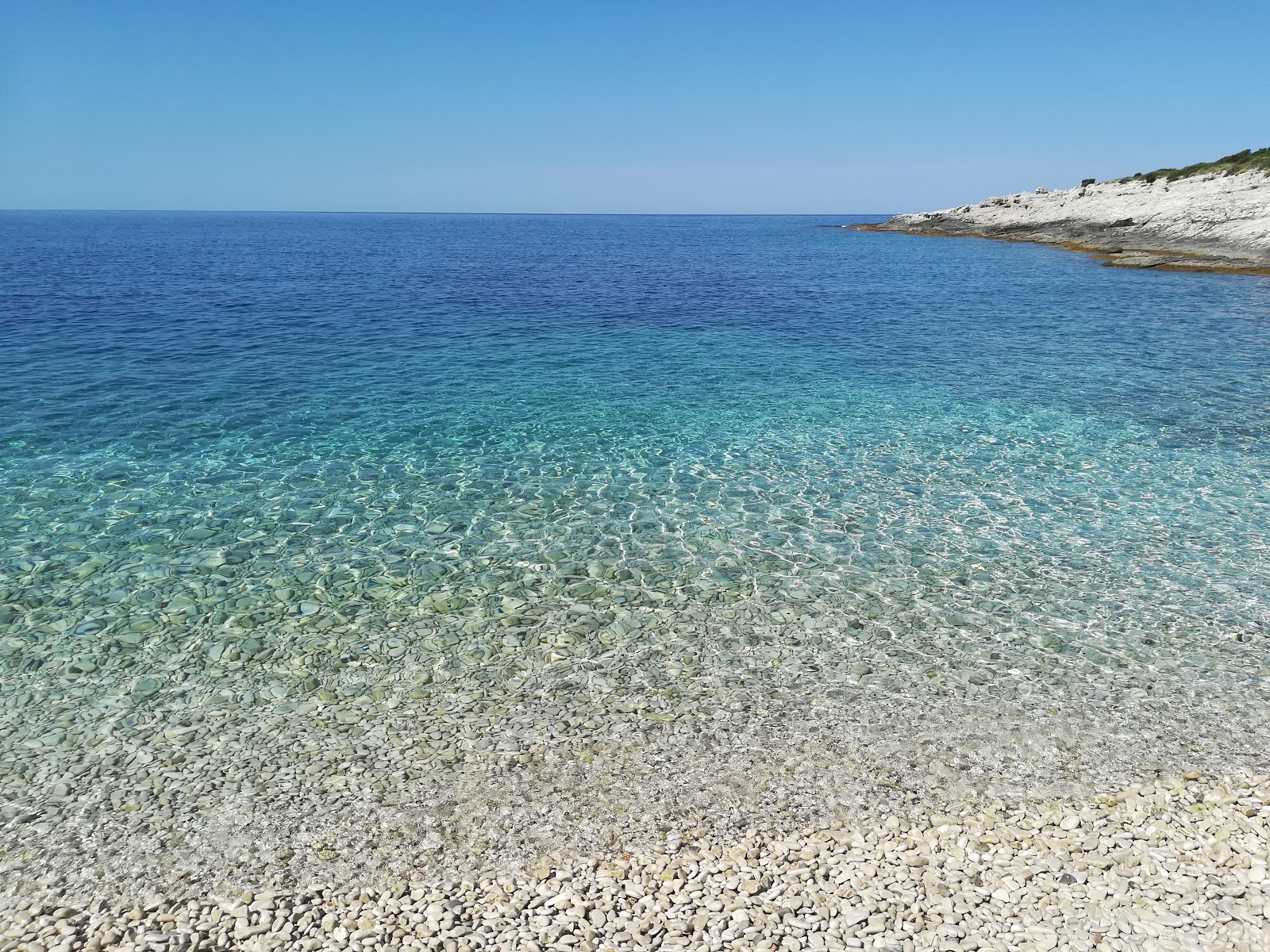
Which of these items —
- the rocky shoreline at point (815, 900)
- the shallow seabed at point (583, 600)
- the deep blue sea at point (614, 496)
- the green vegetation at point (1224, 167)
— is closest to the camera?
the rocky shoreline at point (815, 900)

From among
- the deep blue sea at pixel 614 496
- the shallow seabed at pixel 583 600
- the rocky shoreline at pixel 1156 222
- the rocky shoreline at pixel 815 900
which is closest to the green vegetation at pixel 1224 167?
the rocky shoreline at pixel 1156 222

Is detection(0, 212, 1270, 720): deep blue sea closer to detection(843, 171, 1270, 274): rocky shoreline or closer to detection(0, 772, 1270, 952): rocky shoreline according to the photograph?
detection(0, 772, 1270, 952): rocky shoreline

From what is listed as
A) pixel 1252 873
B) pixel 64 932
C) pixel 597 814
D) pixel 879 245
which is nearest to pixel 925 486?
pixel 1252 873

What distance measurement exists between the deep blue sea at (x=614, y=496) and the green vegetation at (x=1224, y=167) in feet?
156

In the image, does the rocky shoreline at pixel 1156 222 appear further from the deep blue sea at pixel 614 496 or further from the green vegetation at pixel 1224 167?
the deep blue sea at pixel 614 496

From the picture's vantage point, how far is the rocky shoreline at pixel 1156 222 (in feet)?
199

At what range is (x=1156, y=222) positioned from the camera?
71750 mm

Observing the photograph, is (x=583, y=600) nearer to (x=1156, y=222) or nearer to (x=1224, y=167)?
(x=1156, y=222)

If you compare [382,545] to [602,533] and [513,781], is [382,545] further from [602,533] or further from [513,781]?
[513,781]

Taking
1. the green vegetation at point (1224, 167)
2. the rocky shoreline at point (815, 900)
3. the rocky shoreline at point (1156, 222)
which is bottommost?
the rocky shoreline at point (815, 900)

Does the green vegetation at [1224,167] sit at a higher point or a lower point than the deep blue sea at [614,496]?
higher

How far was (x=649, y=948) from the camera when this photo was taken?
7.12 metres

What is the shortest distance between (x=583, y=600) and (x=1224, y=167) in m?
94.7

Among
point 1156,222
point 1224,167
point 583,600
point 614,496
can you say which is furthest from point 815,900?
point 1224,167
